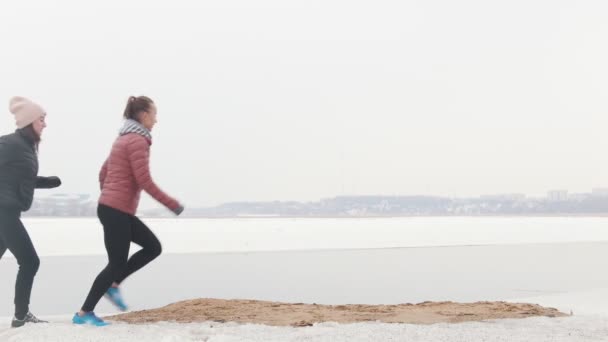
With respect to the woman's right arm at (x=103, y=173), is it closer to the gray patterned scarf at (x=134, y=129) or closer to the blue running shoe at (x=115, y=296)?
the gray patterned scarf at (x=134, y=129)

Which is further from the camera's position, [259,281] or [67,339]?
[259,281]

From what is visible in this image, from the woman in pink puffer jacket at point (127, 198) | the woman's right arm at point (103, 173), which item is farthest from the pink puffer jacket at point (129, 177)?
the woman's right arm at point (103, 173)

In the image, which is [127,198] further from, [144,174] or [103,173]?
[103,173]

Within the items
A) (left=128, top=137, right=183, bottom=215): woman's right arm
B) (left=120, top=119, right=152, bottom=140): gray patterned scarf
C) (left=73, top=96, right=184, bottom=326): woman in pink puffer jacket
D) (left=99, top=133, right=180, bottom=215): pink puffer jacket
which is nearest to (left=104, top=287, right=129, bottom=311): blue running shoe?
(left=73, top=96, right=184, bottom=326): woman in pink puffer jacket

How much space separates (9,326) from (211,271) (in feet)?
20.1

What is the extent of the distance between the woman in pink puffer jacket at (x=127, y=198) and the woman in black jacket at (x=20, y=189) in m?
0.47

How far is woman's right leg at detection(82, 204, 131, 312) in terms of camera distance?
203 inches

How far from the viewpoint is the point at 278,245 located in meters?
19.4

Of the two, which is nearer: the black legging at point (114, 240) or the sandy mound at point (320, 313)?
the black legging at point (114, 240)

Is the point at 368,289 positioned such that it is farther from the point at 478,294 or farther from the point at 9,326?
the point at 9,326

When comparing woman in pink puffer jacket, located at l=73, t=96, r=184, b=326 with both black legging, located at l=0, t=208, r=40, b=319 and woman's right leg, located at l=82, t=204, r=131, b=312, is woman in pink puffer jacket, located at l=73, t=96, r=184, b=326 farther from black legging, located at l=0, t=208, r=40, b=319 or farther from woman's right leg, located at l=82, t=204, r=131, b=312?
black legging, located at l=0, t=208, r=40, b=319

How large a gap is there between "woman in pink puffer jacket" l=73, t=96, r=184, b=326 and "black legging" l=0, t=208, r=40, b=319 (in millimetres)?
442

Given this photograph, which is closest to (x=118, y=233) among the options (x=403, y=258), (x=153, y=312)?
(x=153, y=312)

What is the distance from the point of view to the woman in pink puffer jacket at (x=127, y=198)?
16.8 ft
